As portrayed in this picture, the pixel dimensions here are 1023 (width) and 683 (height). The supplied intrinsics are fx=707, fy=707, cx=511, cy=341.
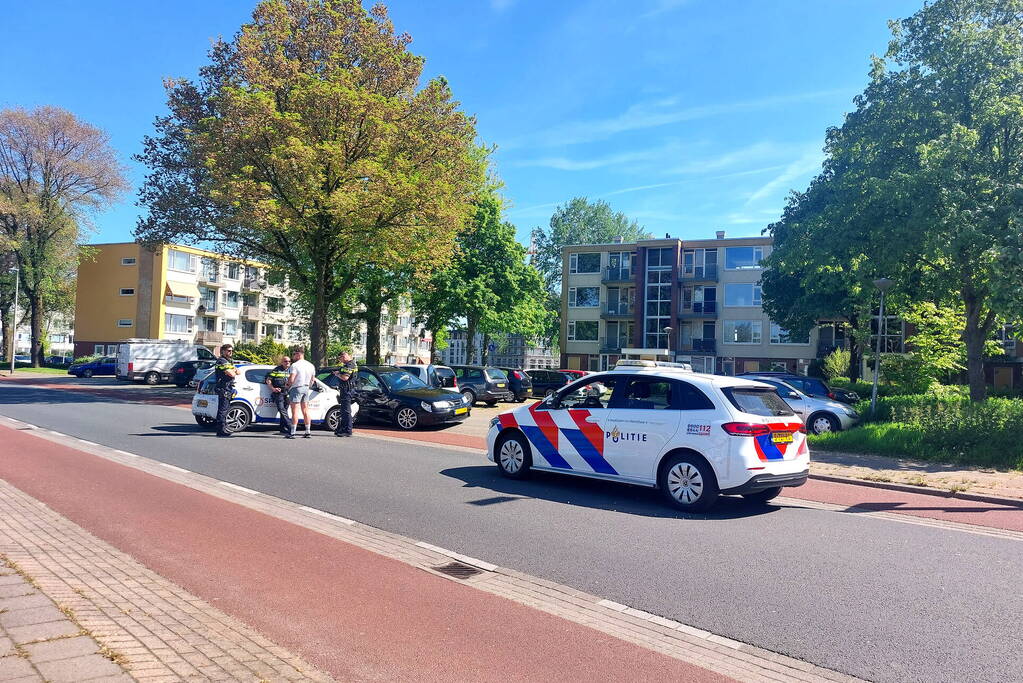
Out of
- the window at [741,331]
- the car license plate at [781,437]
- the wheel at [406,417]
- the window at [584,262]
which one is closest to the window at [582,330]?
the window at [584,262]

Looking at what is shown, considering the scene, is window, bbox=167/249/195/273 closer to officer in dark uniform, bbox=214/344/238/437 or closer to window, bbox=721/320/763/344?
window, bbox=721/320/763/344

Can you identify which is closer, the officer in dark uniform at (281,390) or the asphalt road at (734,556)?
the asphalt road at (734,556)

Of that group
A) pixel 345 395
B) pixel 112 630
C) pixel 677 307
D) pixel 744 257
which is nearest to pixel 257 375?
pixel 345 395

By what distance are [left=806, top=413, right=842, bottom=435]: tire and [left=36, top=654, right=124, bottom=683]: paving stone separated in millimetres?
15712

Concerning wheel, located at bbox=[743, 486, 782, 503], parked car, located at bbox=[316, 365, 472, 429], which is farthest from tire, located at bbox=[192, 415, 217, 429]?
wheel, located at bbox=[743, 486, 782, 503]

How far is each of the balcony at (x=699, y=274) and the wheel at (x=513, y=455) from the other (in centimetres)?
4520

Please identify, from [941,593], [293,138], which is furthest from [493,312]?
[941,593]

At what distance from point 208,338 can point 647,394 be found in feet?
211

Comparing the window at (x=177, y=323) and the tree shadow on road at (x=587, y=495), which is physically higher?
the window at (x=177, y=323)

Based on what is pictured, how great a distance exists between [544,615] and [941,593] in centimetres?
306

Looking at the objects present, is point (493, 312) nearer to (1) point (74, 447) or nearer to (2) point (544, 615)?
(1) point (74, 447)

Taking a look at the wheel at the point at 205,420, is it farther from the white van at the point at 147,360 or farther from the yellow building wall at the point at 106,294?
the yellow building wall at the point at 106,294

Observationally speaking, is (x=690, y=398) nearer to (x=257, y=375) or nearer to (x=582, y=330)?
(x=257, y=375)

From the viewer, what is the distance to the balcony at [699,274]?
52.7m
